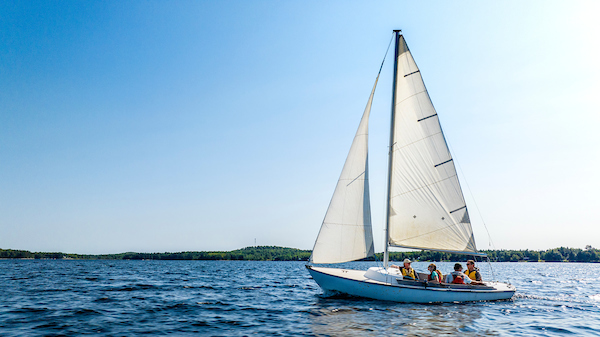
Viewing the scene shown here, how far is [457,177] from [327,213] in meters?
9.03

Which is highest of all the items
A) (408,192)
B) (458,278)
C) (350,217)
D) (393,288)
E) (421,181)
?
(421,181)

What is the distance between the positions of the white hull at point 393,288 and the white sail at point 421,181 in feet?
8.66

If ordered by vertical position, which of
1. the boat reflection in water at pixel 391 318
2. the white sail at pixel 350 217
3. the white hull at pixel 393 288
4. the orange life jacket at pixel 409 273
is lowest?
the boat reflection in water at pixel 391 318

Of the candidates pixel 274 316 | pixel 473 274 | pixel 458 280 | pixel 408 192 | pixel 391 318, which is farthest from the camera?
pixel 473 274

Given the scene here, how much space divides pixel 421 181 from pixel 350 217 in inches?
210

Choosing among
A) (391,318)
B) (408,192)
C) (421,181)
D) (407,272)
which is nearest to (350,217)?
(408,192)

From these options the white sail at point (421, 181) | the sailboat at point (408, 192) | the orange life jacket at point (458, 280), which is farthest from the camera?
the white sail at point (421, 181)

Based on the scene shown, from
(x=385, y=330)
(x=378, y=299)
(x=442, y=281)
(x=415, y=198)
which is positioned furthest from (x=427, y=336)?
(x=415, y=198)

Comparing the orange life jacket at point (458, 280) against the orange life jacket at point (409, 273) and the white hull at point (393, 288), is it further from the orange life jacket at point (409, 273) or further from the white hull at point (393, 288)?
the orange life jacket at point (409, 273)

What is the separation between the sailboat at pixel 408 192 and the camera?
21.1 m

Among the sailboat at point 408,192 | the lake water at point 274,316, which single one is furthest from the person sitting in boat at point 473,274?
the lake water at point 274,316

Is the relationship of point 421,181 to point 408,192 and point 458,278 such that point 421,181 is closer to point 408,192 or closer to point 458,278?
point 408,192

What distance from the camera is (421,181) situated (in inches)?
871

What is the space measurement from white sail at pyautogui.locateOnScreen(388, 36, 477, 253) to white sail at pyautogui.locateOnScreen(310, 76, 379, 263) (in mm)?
1953
